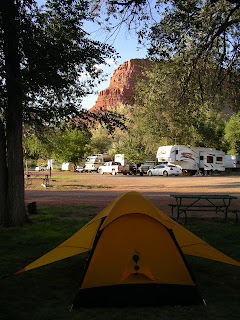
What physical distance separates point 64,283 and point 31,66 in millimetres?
5138

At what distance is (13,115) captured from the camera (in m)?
8.24

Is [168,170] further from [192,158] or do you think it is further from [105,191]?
[105,191]

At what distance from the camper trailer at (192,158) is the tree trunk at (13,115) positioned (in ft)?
101

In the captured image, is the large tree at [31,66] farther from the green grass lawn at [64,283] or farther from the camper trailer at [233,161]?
the camper trailer at [233,161]

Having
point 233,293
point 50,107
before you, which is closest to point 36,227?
point 50,107

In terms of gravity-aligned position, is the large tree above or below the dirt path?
above

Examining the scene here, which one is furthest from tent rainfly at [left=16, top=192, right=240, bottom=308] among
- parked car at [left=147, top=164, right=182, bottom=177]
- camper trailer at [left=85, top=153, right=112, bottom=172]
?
camper trailer at [left=85, top=153, right=112, bottom=172]

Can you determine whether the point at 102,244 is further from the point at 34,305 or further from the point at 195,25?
the point at 195,25

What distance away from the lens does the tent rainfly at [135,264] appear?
418 cm

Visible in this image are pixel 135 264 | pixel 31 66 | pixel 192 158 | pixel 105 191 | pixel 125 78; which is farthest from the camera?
pixel 192 158

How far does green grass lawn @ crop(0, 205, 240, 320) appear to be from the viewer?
386cm

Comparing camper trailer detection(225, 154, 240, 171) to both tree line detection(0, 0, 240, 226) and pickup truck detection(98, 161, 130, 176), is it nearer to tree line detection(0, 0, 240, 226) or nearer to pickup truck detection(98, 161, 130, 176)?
pickup truck detection(98, 161, 130, 176)


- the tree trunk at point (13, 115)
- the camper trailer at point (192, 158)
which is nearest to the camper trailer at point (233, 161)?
the camper trailer at point (192, 158)

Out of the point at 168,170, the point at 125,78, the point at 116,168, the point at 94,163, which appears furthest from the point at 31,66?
the point at 94,163
